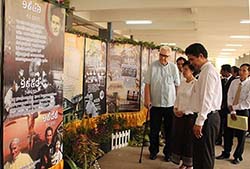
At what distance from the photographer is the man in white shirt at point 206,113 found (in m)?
2.92

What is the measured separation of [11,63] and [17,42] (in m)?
0.14

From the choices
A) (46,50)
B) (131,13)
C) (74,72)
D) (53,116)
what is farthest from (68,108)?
(131,13)

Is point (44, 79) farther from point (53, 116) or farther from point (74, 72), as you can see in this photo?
point (74, 72)

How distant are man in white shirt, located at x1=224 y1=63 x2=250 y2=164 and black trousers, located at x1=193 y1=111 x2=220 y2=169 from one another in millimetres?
1867

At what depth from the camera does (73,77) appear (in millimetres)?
4395

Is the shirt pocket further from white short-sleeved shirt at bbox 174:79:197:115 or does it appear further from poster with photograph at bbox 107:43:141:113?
poster with photograph at bbox 107:43:141:113

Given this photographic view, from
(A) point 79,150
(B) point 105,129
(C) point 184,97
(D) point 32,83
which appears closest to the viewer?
(D) point 32,83

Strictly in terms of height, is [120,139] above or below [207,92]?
below

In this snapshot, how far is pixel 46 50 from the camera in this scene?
2.49 m

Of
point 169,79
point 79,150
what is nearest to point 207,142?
point 79,150

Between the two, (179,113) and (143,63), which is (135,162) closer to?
(179,113)

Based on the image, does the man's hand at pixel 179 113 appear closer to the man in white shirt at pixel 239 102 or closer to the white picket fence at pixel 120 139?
the man in white shirt at pixel 239 102

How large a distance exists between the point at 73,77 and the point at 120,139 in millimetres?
1727

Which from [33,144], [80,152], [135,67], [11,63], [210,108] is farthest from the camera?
[135,67]
